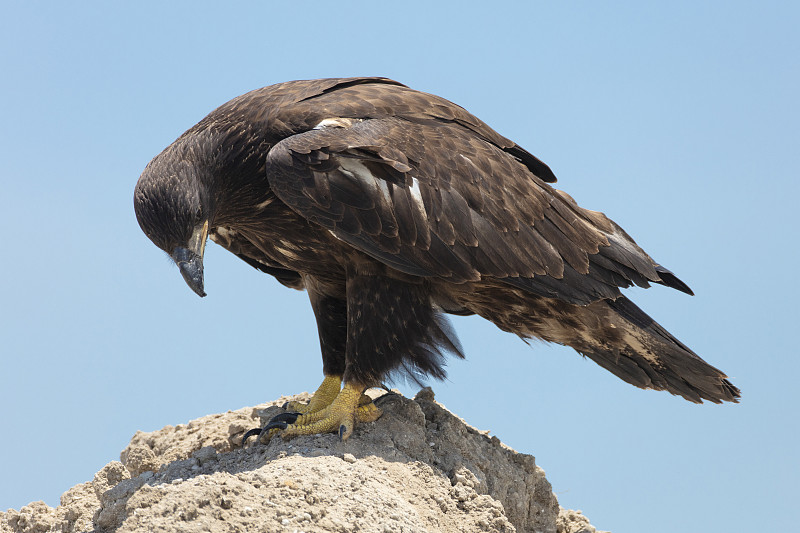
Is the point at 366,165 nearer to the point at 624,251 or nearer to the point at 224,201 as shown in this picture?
the point at 224,201

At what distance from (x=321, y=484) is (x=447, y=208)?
222 centimetres

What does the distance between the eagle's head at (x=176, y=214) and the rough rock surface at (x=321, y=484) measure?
1.38 meters

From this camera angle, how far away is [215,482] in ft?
18.6

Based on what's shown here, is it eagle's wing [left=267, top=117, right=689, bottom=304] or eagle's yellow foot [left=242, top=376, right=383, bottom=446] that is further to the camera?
eagle's yellow foot [left=242, top=376, right=383, bottom=446]

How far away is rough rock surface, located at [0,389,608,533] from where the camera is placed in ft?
18.3

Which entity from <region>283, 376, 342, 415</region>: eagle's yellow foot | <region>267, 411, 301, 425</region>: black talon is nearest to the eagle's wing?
<region>267, 411, 301, 425</region>: black talon

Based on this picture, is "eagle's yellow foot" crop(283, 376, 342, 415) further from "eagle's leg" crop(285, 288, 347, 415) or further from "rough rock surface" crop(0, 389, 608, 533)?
"rough rock surface" crop(0, 389, 608, 533)

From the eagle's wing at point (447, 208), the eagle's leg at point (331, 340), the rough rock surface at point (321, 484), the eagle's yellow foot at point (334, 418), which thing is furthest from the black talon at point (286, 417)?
the eagle's wing at point (447, 208)

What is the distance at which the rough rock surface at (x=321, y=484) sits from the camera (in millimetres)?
5578

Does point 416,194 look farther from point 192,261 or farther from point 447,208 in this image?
point 192,261

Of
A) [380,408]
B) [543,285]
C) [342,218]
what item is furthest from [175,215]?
[543,285]

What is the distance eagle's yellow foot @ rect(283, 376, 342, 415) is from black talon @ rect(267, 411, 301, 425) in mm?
483

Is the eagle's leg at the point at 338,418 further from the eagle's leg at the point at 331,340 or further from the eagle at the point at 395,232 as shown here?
the eagle's leg at the point at 331,340

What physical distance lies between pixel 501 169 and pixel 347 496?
9.27ft
